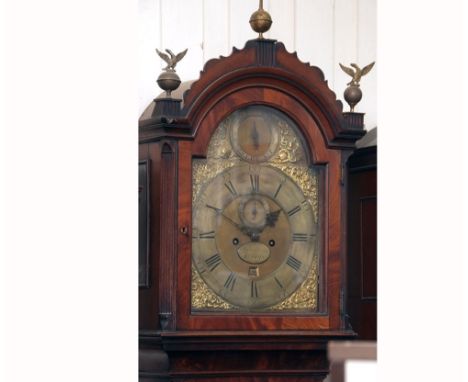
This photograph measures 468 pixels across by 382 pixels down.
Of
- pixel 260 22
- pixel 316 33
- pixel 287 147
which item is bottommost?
pixel 287 147

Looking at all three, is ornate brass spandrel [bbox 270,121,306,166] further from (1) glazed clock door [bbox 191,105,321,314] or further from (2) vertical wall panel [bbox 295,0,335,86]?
(2) vertical wall panel [bbox 295,0,335,86]

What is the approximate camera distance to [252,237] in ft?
8.55

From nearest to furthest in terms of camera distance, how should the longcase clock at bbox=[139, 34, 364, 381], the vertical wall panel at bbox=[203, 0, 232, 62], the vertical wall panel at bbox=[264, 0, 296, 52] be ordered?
the longcase clock at bbox=[139, 34, 364, 381] → the vertical wall panel at bbox=[203, 0, 232, 62] → the vertical wall panel at bbox=[264, 0, 296, 52]

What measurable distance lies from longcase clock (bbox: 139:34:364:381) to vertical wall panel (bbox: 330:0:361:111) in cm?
73

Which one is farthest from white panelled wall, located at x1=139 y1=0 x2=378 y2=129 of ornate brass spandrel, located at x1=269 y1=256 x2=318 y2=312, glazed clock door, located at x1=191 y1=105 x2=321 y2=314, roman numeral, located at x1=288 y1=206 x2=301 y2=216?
ornate brass spandrel, located at x1=269 y1=256 x2=318 y2=312

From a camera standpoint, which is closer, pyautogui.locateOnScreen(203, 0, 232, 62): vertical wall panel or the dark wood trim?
the dark wood trim

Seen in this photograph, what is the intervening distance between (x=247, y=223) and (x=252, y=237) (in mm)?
38

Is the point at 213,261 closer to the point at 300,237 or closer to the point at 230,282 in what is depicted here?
the point at 230,282

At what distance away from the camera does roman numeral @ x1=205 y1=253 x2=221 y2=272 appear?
2.57m

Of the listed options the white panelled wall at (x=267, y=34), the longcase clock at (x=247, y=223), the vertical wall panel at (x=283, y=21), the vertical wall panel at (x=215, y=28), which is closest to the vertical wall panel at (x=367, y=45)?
the white panelled wall at (x=267, y=34)

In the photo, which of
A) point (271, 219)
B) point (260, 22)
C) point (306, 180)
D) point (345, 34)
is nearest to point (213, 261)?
point (271, 219)

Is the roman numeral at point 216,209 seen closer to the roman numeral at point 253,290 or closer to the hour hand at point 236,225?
the hour hand at point 236,225
